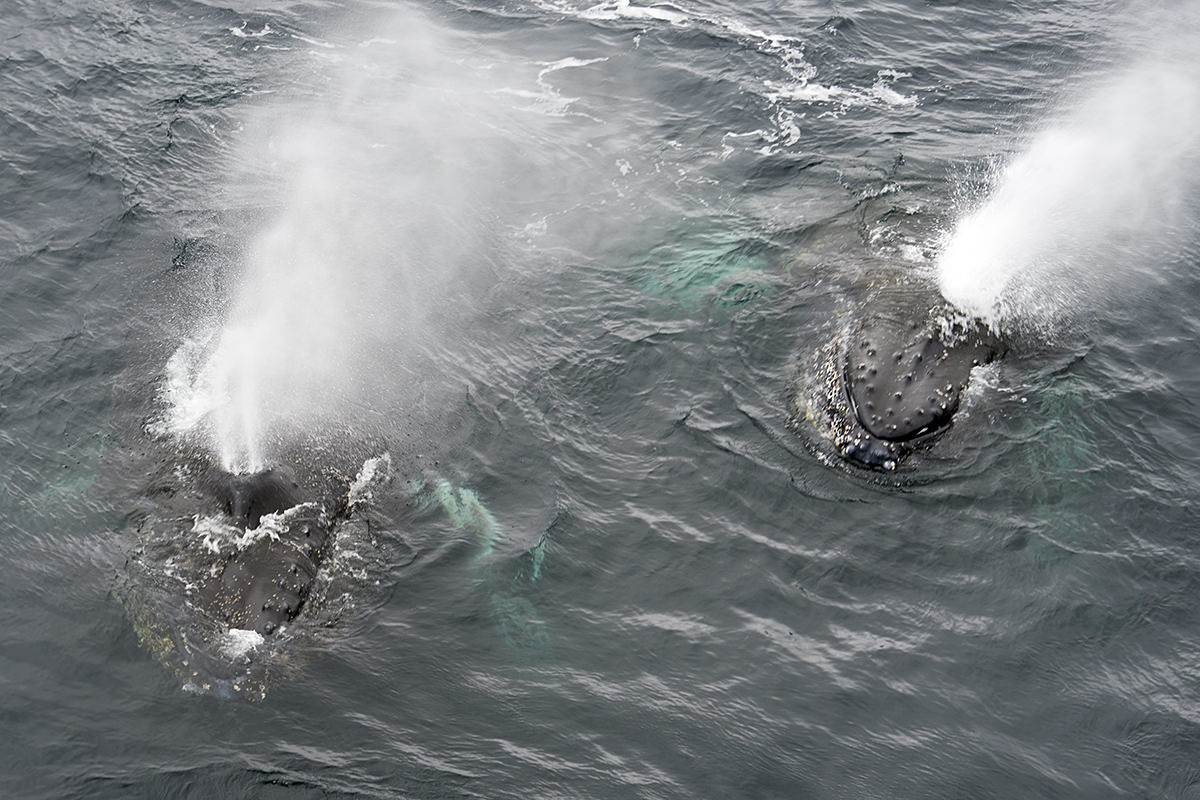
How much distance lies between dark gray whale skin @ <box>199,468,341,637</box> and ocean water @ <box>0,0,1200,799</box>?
767mm

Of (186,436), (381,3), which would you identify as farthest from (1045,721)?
(381,3)

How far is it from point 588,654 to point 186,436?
1056 centimetres

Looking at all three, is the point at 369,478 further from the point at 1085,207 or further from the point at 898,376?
the point at 1085,207

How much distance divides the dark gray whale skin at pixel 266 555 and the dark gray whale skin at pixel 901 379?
11.6 metres

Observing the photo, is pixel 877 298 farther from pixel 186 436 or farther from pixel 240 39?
pixel 240 39

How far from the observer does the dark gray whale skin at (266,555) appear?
19922 mm

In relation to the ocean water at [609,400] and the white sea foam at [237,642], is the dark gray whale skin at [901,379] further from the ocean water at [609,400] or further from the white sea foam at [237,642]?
the white sea foam at [237,642]

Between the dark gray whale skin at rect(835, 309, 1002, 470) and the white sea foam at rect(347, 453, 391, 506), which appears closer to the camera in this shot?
the white sea foam at rect(347, 453, 391, 506)

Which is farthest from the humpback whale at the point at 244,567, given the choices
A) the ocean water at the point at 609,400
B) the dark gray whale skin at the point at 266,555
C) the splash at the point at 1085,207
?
the splash at the point at 1085,207

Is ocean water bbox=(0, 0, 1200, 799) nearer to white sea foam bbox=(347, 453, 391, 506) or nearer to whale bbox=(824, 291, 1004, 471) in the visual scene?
white sea foam bbox=(347, 453, 391, 506)

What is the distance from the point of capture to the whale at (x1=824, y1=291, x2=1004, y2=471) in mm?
23141

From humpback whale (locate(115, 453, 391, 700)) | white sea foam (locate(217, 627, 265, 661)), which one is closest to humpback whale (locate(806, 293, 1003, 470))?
humpback whale (locate(115, 453, 391, 700))

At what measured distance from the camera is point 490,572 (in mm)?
21156

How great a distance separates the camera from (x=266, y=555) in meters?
20.6
